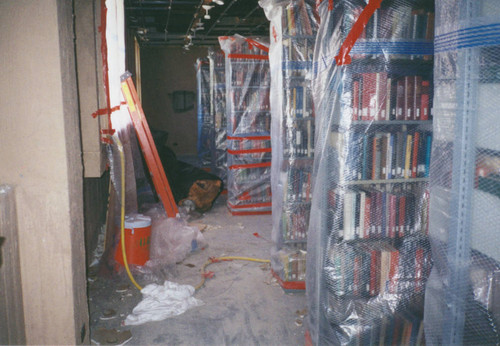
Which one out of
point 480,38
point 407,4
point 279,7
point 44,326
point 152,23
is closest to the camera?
point 480,38

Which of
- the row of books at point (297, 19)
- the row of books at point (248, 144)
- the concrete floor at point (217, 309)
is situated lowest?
the concrete floor at point (217, 309)

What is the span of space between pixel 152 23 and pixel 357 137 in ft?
27.8

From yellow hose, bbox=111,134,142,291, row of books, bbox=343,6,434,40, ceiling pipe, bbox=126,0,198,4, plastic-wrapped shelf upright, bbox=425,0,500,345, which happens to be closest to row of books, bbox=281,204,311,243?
yellow hose, bbox=111,134,142,291

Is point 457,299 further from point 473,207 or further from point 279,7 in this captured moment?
point 279,7

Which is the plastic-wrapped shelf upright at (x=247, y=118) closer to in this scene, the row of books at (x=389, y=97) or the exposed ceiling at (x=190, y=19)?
the exposed ceiling at (x=190, y=19)

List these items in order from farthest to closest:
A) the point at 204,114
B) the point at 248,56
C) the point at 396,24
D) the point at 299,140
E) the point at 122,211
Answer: the point at 204,114 → the point at 248,56 → the point at 299,140 → the point at 122,211 → the point at 396,24

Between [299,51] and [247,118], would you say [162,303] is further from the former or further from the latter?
[247,118]

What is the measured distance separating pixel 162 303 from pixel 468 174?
236cm

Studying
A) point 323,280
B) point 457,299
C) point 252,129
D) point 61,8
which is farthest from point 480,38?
point 252,129

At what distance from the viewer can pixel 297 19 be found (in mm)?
3418

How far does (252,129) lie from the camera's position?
561cm

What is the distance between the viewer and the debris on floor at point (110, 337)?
2.64 metres

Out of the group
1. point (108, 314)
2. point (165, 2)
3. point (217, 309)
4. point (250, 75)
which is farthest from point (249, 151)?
point (165, 2)

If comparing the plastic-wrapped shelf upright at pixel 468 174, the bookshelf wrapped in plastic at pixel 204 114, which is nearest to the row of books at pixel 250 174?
the bookshelf wrapped in plastic at pixel 204 114
